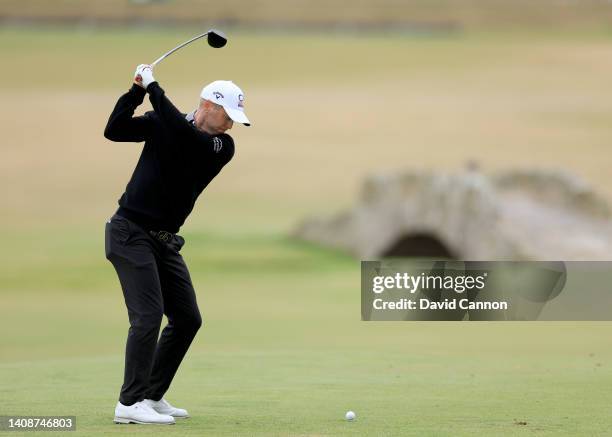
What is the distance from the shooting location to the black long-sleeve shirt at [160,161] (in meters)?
8.13

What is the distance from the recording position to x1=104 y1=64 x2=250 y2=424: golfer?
8102 millimetres

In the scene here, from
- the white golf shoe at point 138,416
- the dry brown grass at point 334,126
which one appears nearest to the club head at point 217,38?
the white golf shoe at point 138,416

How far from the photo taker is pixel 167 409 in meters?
8.40

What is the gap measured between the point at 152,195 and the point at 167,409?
1419 mm

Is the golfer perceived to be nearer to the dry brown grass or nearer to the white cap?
the white cap

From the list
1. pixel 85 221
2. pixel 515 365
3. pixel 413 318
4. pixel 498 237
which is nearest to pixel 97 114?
pixel 85 221

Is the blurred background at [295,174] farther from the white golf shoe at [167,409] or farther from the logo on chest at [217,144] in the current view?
the logo on chest at [217,144]

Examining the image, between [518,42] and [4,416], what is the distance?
2791 inches

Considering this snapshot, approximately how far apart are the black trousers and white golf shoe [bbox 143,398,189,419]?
0.22 feet

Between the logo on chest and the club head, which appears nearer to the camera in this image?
the logo on chest

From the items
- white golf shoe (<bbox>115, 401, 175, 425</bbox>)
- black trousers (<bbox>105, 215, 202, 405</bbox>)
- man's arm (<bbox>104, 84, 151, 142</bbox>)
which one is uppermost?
man's arm (<bbox>104, 84, 151, 142</bbox>)

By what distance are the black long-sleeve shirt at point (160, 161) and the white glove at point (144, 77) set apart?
0.12 feet

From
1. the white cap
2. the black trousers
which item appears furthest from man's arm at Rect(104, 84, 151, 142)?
the black trousers

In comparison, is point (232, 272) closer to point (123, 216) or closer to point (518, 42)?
point (123, 216)
